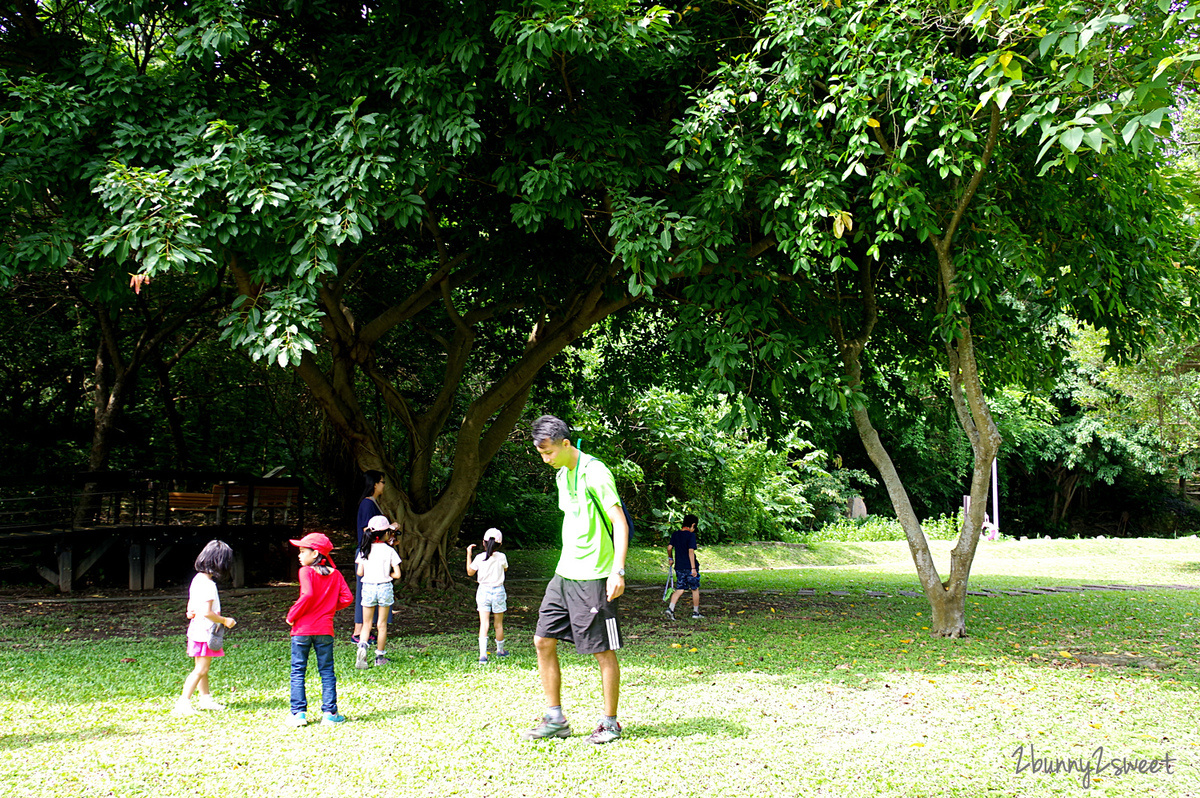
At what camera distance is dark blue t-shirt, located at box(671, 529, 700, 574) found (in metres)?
10.3

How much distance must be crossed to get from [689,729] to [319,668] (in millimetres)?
2291

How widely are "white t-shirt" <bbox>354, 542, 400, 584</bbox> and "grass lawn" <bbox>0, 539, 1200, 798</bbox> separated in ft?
2.45

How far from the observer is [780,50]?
7969 mm

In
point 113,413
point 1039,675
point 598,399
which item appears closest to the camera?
point 1039,675

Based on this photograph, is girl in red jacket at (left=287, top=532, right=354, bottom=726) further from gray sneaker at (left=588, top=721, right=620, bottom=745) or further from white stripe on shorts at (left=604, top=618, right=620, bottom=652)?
white stripe on shorts at (left=604, top=618, right=620, bottom=652)

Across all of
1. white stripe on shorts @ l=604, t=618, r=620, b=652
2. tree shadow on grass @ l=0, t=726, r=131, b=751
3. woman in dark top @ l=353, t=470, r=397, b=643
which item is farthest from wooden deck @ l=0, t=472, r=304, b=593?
white stripe on shorts @ l=604, t=618, r=620, b=652

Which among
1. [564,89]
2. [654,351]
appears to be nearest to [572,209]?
[564,89]

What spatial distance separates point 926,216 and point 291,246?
18.3 feet

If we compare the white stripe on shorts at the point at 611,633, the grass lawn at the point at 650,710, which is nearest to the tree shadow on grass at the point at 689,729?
the grass lawn at the point at 650,710

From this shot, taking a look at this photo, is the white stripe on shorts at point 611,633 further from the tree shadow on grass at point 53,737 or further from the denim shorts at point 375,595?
the denim shorts at point 375,595

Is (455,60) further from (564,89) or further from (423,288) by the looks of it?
(423,288)

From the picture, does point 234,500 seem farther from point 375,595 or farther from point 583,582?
point 583,582

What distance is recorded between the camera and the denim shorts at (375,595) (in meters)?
7.16

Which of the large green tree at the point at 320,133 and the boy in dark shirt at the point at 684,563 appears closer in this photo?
the large green tree at the point at 320,133
